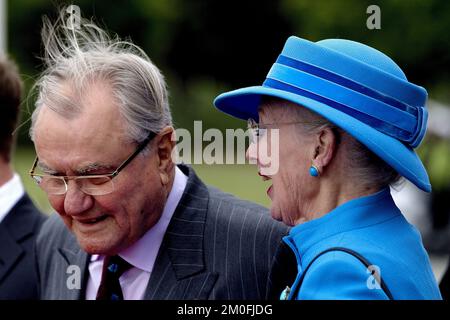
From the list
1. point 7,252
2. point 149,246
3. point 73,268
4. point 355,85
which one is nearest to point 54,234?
point 73,268

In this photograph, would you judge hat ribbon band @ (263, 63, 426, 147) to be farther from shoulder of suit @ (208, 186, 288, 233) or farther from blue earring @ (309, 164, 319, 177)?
shoulder of suit @ (208, 186, 288, 233)

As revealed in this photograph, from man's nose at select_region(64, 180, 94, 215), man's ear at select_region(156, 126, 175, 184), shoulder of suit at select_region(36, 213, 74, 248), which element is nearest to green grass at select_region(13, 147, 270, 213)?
shoulder of suit at select_region(36, 213, 74, 248)

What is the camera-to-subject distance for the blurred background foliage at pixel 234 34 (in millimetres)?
31734

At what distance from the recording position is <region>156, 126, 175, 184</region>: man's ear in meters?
3.40

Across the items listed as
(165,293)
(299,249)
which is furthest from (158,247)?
(299,249)

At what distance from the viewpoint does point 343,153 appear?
105 inches

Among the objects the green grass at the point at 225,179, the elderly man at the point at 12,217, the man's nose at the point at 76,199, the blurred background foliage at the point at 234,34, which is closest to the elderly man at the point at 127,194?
the man's nose at the point at 76,199

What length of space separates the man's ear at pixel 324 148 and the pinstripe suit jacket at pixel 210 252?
658 millimetres

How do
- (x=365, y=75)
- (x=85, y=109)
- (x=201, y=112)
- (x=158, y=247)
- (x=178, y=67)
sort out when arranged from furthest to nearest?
(x=178, y=67)
(x=201, y=112)
(x=158, y=247)
(x=85, y=109)
(x=365, y=75)

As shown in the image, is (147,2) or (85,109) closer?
(85,109)

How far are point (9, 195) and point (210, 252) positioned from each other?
159 centimetres

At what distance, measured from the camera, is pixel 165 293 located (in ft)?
11.0

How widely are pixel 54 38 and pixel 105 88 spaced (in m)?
0.47
